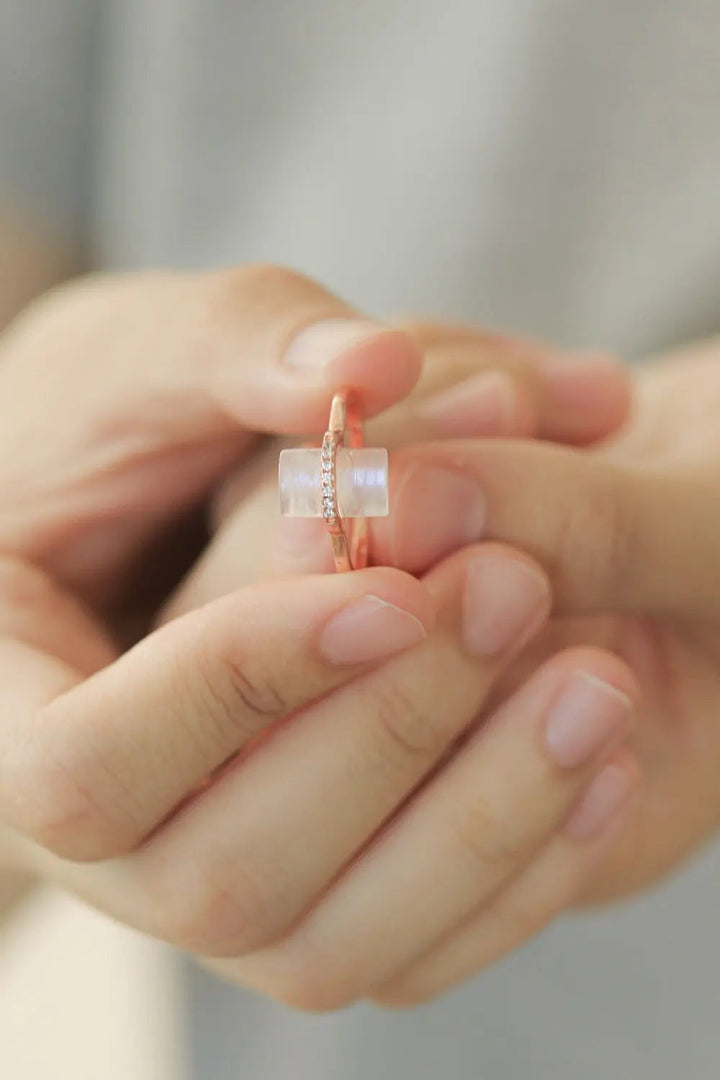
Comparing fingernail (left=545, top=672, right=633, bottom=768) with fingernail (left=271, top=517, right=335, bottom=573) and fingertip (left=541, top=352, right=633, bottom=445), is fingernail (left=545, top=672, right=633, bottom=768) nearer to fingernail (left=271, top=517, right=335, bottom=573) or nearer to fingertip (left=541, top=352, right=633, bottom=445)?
fingernail (left=271, top=517, right=335, bottom=573)

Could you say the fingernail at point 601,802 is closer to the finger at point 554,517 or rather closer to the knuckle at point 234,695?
the finger at point 554,517

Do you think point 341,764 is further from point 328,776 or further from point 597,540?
point 597,540

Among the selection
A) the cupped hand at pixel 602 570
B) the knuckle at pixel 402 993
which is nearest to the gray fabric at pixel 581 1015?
the cupped hand at pixel 602 570

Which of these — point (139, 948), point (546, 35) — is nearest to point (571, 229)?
point (546, 35)

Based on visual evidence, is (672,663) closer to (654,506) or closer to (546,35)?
(654,506)

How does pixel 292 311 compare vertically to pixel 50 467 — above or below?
above

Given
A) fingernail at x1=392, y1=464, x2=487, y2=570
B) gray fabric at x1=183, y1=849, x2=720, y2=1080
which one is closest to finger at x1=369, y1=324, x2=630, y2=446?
fingernail at x1=392, y1=464, x2=487, y2=570
